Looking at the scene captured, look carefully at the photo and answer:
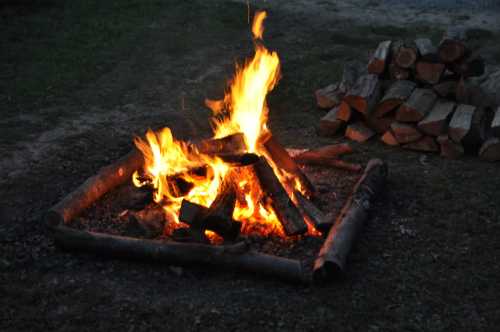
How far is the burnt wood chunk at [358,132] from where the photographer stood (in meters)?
8.27

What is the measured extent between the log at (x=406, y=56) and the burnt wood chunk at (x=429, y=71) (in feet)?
0.37

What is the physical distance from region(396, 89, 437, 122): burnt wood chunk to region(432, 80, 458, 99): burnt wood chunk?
0.12m

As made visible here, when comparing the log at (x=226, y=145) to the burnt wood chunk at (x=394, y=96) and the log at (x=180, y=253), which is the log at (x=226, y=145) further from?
the burnt wood chunk at (x=394, y=96)

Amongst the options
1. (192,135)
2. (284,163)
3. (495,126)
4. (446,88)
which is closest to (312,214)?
(284,163)

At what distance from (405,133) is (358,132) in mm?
672

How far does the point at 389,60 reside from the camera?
8523mm

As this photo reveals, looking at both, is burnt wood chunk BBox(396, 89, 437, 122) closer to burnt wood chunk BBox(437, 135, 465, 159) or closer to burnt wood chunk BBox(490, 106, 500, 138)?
burnt wood chunk BBox(437, 135, 465, 159)

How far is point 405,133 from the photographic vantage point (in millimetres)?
7957

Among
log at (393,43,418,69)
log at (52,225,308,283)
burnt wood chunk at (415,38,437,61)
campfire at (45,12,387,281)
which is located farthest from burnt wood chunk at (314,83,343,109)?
log at (52,225,308,283)

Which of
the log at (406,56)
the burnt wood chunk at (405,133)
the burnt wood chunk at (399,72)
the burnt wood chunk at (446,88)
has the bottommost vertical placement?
the burnt wood chunk at (405,133)

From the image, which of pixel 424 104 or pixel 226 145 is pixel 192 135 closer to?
pixel 226 145

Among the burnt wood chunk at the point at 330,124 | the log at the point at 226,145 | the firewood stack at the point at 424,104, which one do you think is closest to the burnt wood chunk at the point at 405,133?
the firewood stack at the point at 424,104

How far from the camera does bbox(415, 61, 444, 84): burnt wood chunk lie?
808 cm

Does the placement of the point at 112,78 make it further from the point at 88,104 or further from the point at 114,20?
the point at 114,20
